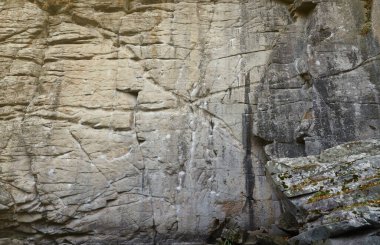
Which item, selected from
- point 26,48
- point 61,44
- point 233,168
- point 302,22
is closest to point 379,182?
point 233,168

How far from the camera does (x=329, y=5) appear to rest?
1162 centimetres

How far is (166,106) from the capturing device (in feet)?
38.1

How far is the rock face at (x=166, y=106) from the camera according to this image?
1091 cm

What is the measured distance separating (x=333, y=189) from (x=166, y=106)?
537 cm

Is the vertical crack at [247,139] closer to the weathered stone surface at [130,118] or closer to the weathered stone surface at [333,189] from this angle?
the weathered stone surface at [130,118]

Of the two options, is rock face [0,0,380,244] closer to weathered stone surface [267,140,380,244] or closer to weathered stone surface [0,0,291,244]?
weathered stone surface [0,0,291,244]

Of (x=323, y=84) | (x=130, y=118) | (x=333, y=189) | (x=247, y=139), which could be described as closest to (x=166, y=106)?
(x=130, y=118)

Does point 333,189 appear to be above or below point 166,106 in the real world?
below

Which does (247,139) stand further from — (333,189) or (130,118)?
(333,189)

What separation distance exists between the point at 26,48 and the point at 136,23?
11.0 ft

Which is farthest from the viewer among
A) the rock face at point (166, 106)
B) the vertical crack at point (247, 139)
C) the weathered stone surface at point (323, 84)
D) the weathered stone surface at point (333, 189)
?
the vertical crack at point (247, 139)

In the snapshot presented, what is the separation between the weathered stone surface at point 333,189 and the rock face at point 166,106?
2.09m

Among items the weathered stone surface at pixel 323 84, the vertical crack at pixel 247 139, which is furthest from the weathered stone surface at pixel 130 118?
the weathered stone surface at pixel 323 84

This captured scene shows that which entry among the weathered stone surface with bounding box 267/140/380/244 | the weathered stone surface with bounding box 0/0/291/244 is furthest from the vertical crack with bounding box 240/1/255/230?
the weathered stone surface with bounding box 267/140/380/244
